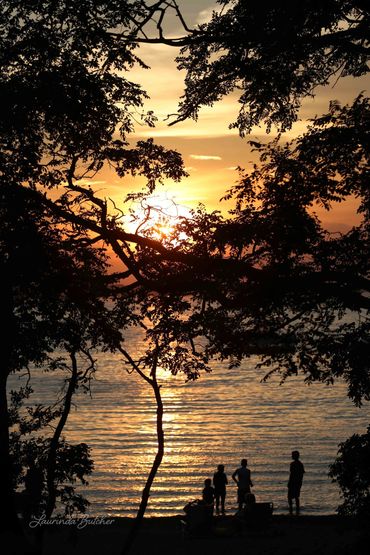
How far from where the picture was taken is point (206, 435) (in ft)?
217

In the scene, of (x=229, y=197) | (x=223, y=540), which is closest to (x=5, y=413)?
(x=229, y=197)

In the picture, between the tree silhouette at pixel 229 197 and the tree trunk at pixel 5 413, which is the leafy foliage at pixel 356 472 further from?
the tree trunk at pixel 5 413

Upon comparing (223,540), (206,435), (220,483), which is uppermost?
(206,435)

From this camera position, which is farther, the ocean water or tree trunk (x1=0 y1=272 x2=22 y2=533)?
the ocean water

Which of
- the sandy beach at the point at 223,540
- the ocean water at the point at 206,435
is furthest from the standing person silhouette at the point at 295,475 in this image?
the ocean water at the point at 206,435

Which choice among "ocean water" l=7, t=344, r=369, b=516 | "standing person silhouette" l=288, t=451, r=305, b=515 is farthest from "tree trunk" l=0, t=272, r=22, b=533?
"ocean water" l=7, t=344, r=369, b=516

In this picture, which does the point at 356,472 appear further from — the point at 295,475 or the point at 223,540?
the point at 295,475

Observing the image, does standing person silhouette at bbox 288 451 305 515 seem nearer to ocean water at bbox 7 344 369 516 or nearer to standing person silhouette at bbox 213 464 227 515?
standing person silhouette at bbox 213 464 227 515

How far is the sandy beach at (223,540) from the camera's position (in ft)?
80.8

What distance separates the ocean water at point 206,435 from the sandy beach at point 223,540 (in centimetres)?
509

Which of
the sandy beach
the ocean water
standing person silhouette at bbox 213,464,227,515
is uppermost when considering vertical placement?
the ocean water

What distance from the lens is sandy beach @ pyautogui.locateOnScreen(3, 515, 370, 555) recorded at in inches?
970

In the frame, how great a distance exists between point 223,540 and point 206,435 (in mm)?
40367

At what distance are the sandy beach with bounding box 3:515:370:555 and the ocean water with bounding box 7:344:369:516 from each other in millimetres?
5089
